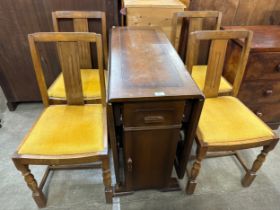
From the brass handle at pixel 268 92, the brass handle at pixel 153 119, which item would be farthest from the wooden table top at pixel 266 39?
the brass handle at pixel 153 119

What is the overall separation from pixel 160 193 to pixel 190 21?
1373mm

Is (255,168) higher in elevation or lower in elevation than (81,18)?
lower

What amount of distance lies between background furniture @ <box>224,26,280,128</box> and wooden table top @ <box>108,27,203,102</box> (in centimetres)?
67

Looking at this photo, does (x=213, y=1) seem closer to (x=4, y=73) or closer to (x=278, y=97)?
(x=278, y=97)

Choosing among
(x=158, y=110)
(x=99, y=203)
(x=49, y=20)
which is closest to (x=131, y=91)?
(x=158, y=110)

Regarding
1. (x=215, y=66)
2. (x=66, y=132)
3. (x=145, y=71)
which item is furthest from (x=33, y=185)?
(x=215, y=66)

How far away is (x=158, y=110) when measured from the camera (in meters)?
0.92

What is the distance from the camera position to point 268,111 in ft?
5.83

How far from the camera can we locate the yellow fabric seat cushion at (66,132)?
1.03 meters

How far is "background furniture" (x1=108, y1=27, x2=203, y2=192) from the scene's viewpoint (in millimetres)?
887

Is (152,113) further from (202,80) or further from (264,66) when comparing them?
(264,66)

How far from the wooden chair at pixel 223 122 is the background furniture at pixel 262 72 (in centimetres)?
23

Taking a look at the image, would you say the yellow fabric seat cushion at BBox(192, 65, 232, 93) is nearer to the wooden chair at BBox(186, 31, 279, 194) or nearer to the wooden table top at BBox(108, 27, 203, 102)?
the wooden chair at BBox(186, 31, 279, 194)

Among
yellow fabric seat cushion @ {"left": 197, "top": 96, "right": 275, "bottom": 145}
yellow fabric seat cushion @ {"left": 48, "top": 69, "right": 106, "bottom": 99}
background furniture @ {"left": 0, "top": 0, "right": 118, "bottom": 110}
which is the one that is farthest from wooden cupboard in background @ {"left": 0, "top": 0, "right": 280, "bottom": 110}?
yellow fabric seat cushion @ {"left": 197, "top": 96, "right": 275, "bottom": 145}
